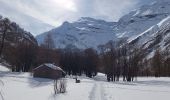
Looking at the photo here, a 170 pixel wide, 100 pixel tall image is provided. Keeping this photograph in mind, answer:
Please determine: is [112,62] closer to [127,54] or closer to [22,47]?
[127,54]

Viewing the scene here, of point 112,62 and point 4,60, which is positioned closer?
Answer: point 4,60

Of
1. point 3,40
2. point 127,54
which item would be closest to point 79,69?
point 127,54

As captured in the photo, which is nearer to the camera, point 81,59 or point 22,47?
point 22,47

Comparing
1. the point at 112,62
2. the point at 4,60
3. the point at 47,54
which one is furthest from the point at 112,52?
the point at 4,60

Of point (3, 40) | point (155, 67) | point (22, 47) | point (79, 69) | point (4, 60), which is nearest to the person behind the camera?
point (3, 40)

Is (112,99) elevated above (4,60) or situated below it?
below

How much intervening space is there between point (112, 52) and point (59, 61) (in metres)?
29.4

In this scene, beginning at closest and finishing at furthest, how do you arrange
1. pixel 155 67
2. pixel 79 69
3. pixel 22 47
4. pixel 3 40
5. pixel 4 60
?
pixel 3 40 → pixel 4 60 → pixel 22 47 → pixel 155 67 → pixel 79 69

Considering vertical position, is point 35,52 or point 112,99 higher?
point 35,52

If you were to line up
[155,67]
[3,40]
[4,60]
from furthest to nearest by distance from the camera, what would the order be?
[155,67] → [4,60] → [3,40]

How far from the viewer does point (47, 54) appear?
10669 centimetres

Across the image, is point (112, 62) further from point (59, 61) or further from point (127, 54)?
point (59, 61)

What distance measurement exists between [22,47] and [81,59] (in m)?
34.3

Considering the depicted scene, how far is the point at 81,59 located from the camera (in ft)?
437
